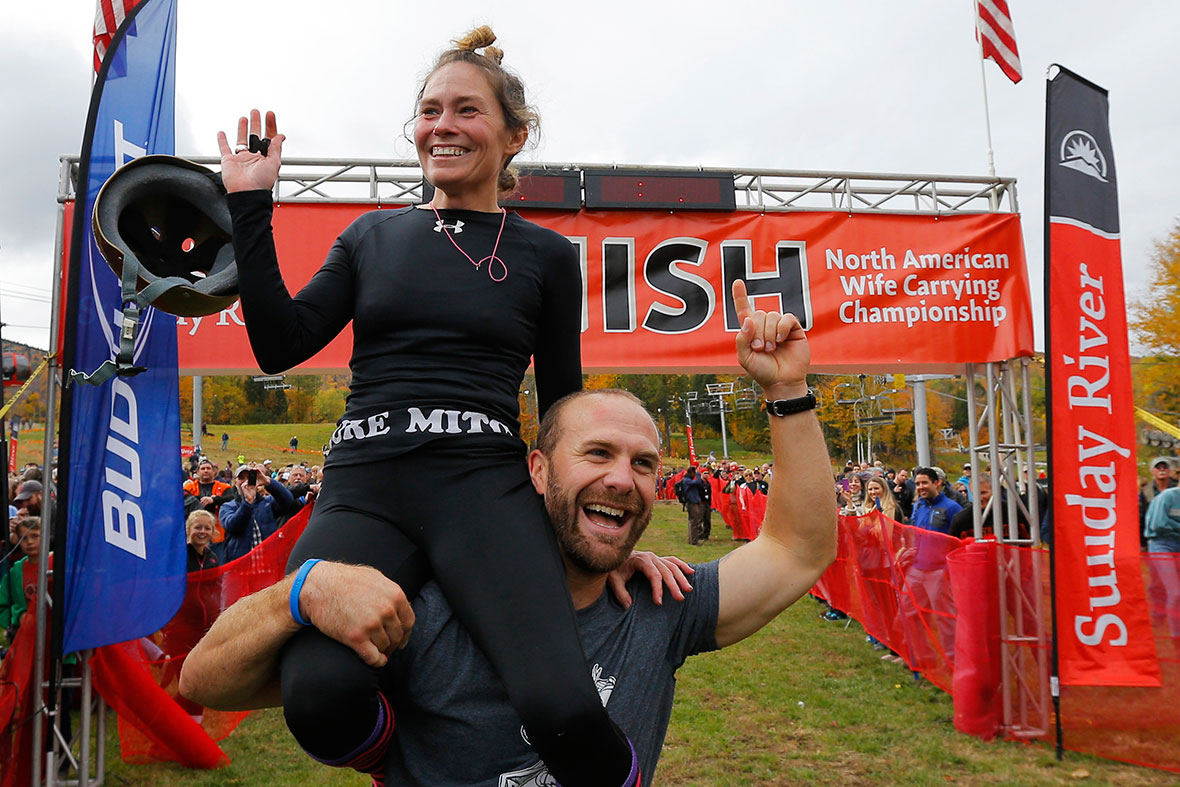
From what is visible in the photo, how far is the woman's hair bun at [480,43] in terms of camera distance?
7.19ft

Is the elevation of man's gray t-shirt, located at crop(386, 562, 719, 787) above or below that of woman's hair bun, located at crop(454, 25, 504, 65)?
below

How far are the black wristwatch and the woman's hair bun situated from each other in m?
1.12

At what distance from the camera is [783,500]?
2.02m

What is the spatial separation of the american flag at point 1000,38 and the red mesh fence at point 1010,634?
3.78 m

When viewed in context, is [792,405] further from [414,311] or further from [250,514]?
[250,514]

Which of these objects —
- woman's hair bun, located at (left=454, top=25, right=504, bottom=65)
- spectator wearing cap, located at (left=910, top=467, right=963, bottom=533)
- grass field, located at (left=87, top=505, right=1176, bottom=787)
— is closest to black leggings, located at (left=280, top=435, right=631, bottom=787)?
woman's hair bun, located at (left=454, top=25, right=504, bottom=65)

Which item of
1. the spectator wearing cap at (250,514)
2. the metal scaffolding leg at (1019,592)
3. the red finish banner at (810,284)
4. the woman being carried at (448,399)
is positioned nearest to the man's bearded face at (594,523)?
the woman being carried at (448,399)

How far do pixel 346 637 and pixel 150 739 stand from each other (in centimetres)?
532

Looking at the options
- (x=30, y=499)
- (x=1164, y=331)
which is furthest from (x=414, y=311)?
(x=1164, y=331)

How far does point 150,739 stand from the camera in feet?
18.8

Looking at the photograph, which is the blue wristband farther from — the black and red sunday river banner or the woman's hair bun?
the black and red sunday river banner

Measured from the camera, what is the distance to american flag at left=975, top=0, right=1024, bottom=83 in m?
6.80

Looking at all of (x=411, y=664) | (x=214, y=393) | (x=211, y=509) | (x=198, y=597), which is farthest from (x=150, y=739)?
(x=214, y=393)

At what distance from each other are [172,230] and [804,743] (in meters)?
5.96
